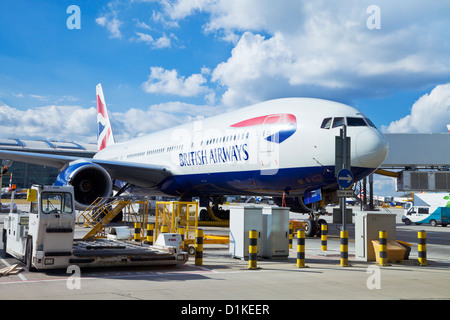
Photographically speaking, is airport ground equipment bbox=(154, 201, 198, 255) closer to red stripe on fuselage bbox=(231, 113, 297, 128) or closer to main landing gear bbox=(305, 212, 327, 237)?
red stripe on fuselage bbox=(231, 113, 297, 128)

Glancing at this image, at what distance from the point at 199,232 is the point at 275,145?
20.7 feet

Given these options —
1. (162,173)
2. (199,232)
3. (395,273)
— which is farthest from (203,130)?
(395,273)

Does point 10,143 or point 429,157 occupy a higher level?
point 10,143

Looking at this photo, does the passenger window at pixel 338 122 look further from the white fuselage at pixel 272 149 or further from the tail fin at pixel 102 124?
the tail fin at pixel 102 124

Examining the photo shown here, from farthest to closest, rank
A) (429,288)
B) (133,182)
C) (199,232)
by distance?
(133,182)
(199,232)
(429,288)

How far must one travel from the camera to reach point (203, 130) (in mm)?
19984

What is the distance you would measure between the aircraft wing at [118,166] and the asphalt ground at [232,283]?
35.1 ft

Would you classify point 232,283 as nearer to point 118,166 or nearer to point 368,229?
point 368,229

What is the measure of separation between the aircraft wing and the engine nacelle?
194 centimetres

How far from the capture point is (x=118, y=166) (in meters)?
20.9

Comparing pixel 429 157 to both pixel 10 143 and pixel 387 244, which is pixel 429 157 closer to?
pixel 387 244

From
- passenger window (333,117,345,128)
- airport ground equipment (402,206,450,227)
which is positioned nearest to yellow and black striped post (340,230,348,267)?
passenger window (333,117,345,128)

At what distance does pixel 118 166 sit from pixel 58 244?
12970 millimetres

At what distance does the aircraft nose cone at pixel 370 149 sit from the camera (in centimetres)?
1352
